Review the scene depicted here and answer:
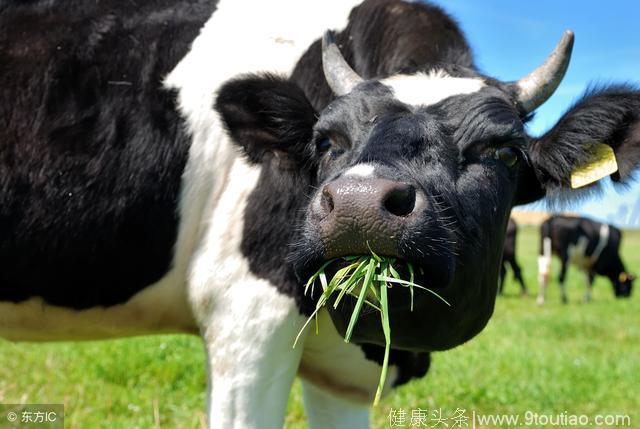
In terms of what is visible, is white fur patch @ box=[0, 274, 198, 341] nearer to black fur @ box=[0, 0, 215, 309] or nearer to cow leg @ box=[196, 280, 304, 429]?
black fur @ box=[0, 0, 215, 309]

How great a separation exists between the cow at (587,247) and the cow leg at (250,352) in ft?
63.6

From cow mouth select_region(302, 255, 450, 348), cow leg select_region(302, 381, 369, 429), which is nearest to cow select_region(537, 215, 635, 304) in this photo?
cow leg select_region(302, 381, 369, 429)

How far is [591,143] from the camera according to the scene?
3150 mm

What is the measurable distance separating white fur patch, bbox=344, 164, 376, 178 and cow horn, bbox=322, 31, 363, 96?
0.94m

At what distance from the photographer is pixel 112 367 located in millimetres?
6008

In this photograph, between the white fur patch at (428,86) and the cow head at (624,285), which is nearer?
the white fur patch at (428,86)

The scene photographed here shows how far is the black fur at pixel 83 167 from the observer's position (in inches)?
130

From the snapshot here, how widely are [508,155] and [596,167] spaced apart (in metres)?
0.51

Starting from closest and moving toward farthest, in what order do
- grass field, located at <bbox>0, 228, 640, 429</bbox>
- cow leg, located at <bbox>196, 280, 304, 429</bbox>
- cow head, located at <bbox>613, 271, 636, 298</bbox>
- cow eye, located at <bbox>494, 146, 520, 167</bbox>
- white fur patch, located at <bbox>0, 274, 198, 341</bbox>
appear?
cow eye, located at <bbox>494, 146, 520, 167</bbox> < cow leg, located at <bbox>196, 280, 304, 429</bbox> < white fur patch, located at <bbox>0, 274, 198, 341</bbox> < grass field, located at <bbox>0, 228, 640, 429</bbox> < cow head, located at <bbox>613, 271, 636, 298</bbox>

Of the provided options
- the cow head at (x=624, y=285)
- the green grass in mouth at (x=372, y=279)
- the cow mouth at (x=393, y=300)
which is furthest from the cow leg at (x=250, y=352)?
the cow head at (x=624, y=285)

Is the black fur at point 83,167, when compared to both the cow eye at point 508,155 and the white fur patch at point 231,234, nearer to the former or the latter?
the white fur patch at point 231,234

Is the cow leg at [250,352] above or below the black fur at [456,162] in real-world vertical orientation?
below

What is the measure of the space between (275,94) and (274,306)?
98 cm

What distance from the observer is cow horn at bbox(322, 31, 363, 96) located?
3.33 meters
